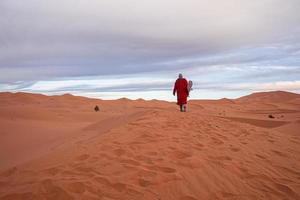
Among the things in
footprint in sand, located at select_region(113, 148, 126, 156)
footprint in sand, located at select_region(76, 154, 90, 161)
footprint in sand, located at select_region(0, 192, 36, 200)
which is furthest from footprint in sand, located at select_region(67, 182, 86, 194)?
footprint in sand, located at select_region(113, 148, 126, 156)

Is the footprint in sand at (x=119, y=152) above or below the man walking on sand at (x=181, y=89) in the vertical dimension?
below

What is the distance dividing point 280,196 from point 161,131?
3078 millimetres

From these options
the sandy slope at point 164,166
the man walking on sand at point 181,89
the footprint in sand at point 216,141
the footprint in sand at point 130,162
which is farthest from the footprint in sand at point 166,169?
the man walking on sand at point 181,89

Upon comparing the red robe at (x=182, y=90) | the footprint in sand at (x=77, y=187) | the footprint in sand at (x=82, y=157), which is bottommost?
the footprint in sand at (x=77, y=187)

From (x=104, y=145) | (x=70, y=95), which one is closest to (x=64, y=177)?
(x=104, y=145)

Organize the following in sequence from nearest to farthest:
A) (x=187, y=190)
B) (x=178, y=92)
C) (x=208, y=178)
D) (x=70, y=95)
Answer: (x=187, y=190) < (x=208, y=178) < (x=178, y=92) < (x=70, y=95)

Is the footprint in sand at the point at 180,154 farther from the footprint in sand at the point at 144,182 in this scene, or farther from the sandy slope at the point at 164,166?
the footprint in sand at the point at 144,182

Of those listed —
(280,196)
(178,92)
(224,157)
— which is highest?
(178,92)

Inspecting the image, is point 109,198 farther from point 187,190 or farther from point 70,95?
point 70,95

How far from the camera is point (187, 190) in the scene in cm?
530

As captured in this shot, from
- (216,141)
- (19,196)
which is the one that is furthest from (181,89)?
(19,196)

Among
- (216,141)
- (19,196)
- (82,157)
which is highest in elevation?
(216,141)

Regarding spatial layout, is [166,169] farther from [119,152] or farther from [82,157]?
[82,157]

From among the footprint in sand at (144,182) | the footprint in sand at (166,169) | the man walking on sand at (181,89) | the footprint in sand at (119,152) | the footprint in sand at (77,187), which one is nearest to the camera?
the footprint in sand at (77,187)
